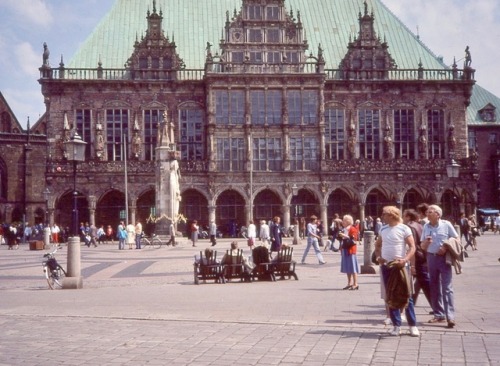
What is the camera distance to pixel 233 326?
10953 millimetres

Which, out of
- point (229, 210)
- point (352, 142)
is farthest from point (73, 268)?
point (352, 142)

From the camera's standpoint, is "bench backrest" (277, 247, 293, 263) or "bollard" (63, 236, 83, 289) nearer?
"bollard" (63, 236, 83, 289)

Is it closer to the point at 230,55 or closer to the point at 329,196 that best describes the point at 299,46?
the point at 230,55

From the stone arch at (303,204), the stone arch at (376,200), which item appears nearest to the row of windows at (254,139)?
the stone arch at (303,204)

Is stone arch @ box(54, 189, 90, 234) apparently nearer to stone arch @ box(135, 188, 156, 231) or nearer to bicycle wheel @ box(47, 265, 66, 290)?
stone arch @ box(135, 188, 156, 231)

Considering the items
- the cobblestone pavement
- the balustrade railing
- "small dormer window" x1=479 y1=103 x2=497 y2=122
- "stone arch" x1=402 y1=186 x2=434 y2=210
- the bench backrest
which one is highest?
the balustrade railing

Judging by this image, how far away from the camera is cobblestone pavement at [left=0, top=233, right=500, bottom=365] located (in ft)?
28.2

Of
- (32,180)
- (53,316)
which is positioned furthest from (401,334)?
(32,180)

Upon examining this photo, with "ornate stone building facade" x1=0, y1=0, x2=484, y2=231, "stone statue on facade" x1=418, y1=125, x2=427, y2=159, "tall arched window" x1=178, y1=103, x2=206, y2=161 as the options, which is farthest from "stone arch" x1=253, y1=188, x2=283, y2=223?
"stone statue on facade" x1=418, y1=125, x2=427, y2=159

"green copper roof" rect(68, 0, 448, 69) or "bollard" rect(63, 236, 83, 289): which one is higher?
"green copper roof" rect(68, 0, 448, 69)

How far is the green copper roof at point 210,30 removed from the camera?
57.0 metres

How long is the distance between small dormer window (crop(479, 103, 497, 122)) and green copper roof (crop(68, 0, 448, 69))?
1587 cm

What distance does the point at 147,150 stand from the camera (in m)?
54.3

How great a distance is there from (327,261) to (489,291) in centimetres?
1128
